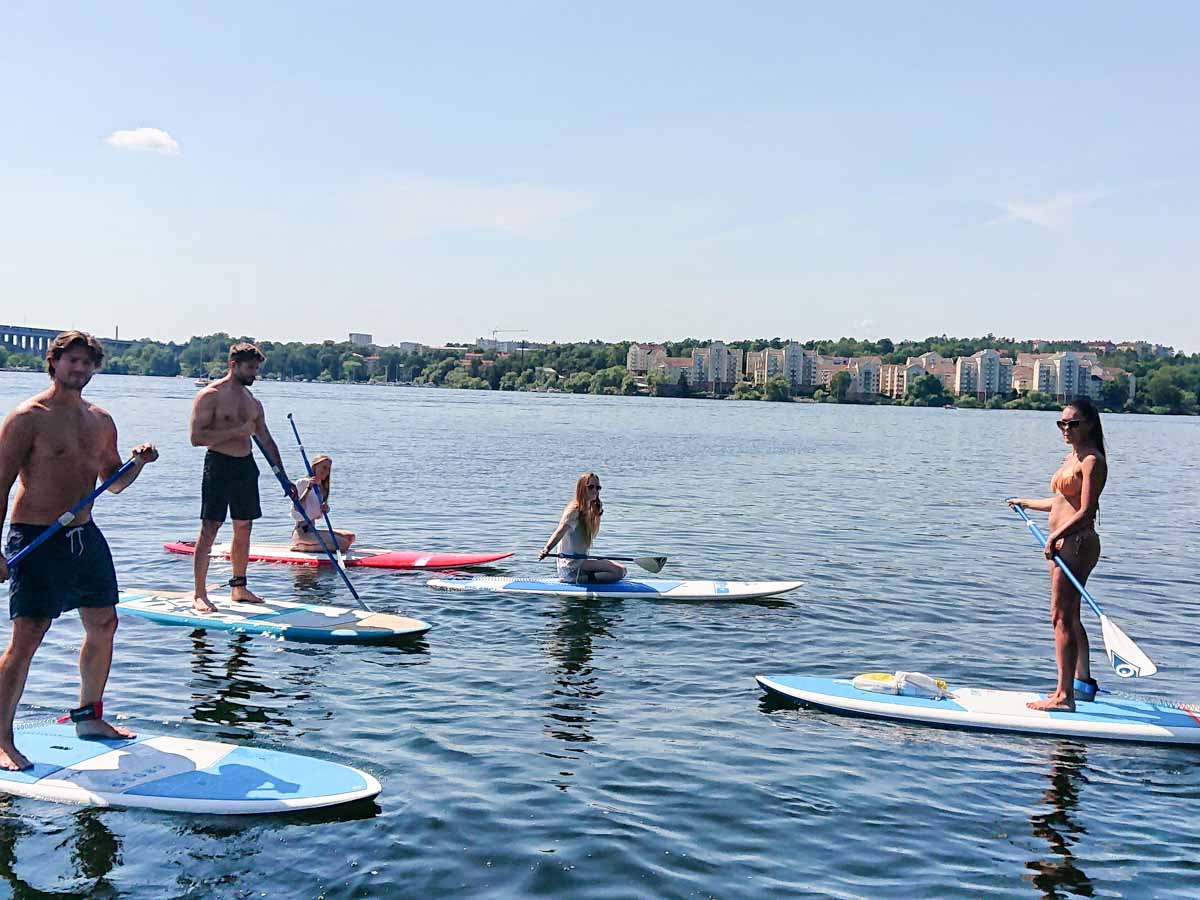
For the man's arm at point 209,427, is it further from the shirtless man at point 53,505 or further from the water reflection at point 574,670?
the shirtless man at point 53,505

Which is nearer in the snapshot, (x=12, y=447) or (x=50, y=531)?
(x=12, y=447)

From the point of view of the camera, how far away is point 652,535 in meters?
20.6

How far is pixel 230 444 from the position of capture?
10.5 m

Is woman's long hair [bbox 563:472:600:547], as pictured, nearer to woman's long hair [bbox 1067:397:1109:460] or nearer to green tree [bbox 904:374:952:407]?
woman's long hair [bbox 1067:397:1109:460]

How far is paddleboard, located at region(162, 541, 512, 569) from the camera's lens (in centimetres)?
1461

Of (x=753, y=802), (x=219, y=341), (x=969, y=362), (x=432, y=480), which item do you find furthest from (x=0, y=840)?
(x=969, y=362)

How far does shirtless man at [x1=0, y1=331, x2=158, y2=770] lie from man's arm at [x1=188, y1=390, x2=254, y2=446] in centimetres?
379

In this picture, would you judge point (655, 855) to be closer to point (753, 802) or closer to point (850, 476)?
point (753, 802)

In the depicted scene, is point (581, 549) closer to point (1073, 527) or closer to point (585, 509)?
point (585, 509)

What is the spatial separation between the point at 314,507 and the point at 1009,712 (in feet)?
30.1

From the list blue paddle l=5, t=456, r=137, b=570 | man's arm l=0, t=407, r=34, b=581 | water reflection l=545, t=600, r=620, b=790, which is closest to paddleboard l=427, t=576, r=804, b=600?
water reflection l=545, t=600, r=620, b=790

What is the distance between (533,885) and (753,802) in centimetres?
178

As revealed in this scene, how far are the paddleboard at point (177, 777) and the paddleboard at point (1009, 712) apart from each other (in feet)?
12.7

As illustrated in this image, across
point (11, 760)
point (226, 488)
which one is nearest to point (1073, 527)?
point (11, 760)
